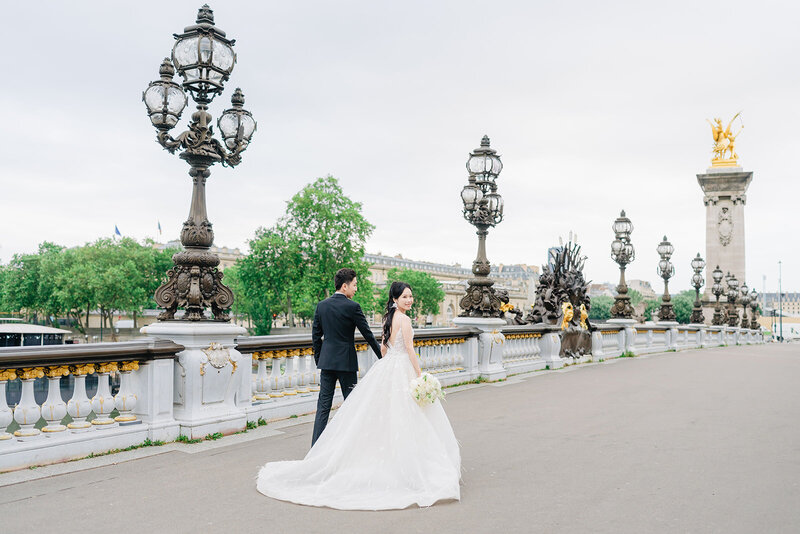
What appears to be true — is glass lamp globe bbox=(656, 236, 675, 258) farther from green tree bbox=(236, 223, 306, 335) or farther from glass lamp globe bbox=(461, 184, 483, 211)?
green tree bbox=(236, 223, 306, 335)

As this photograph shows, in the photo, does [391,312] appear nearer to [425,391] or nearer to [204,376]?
[425,391]

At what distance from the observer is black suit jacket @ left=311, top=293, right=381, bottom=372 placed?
23.2ft

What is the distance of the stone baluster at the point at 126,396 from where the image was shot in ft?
25.5

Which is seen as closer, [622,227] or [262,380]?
[262,380]

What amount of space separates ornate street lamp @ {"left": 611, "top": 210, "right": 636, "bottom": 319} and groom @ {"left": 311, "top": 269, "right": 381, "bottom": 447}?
2126 cm

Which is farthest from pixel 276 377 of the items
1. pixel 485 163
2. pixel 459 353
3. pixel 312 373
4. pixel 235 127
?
→ pixel 485 163

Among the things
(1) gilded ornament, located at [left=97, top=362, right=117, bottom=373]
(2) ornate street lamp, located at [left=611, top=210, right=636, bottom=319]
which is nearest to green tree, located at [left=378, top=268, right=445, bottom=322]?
(2) ornate street lamp, located at [left=611, top=210, right=636, bottom=319]

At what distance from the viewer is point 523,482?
644 centimetres

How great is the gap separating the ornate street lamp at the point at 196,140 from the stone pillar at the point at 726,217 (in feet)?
177

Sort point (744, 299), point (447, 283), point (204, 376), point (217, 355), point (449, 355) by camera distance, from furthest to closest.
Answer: point (447, 283), point (744, 299), point (449, 355), point (217, 355), point (204, 376)

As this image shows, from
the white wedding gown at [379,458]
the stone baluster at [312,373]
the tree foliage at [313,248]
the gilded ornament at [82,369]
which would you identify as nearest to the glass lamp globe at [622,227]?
the stone baluster at [312,373]

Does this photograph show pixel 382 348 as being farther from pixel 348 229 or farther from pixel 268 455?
pixel 348 229

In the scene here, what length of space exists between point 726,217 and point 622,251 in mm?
33699

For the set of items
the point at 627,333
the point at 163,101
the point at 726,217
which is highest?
the point at 726,217
